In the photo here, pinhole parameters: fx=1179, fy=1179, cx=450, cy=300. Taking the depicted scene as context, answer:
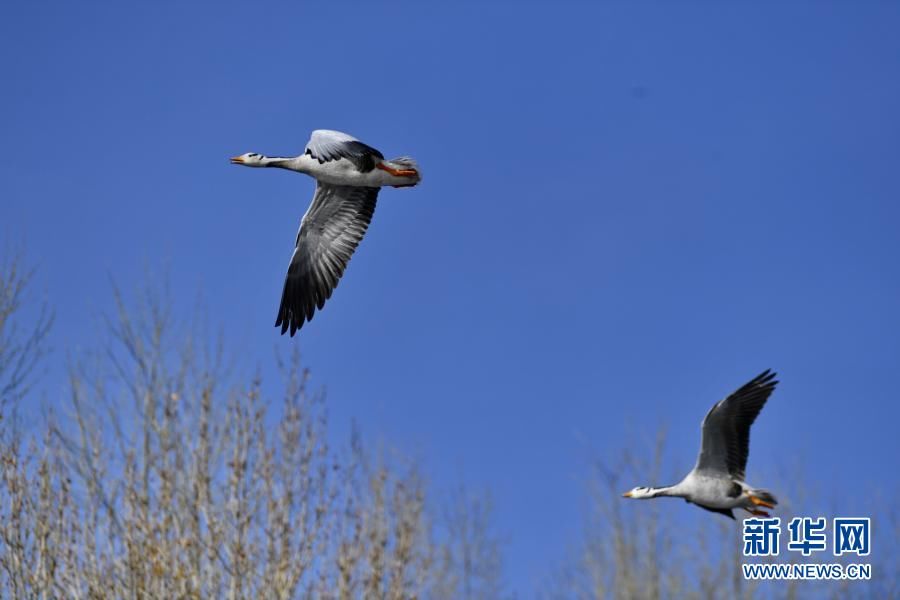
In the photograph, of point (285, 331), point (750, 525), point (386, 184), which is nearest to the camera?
point (386, 184)

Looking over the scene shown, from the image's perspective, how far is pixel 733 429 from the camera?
10.0 meters

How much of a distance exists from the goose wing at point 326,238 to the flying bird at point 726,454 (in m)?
3.53

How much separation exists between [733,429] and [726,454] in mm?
225

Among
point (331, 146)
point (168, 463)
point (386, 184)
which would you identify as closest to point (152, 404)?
point (168, 463)

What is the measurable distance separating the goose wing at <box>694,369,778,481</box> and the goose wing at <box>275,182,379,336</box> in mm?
3574

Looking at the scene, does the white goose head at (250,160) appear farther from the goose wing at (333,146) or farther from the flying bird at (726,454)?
the flying bird at (726,454)

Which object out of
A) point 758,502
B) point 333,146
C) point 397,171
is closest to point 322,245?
point 397,171

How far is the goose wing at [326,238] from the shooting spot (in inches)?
426

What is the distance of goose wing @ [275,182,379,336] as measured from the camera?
35.5 ft

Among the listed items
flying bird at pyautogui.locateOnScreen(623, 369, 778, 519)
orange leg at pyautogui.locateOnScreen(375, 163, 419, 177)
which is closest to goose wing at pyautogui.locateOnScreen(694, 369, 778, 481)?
flying bird at pyautogui.locateOnScreen(623, 369, 778, 519)

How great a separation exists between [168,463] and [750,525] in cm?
704

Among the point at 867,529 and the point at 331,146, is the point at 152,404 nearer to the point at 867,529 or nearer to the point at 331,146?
the point at 331,146

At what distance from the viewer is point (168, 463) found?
13047mm

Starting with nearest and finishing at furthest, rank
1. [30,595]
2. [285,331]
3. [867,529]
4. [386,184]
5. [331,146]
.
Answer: [331,146] → [386,184] → [285,331] → [30,595] → [867,529]
